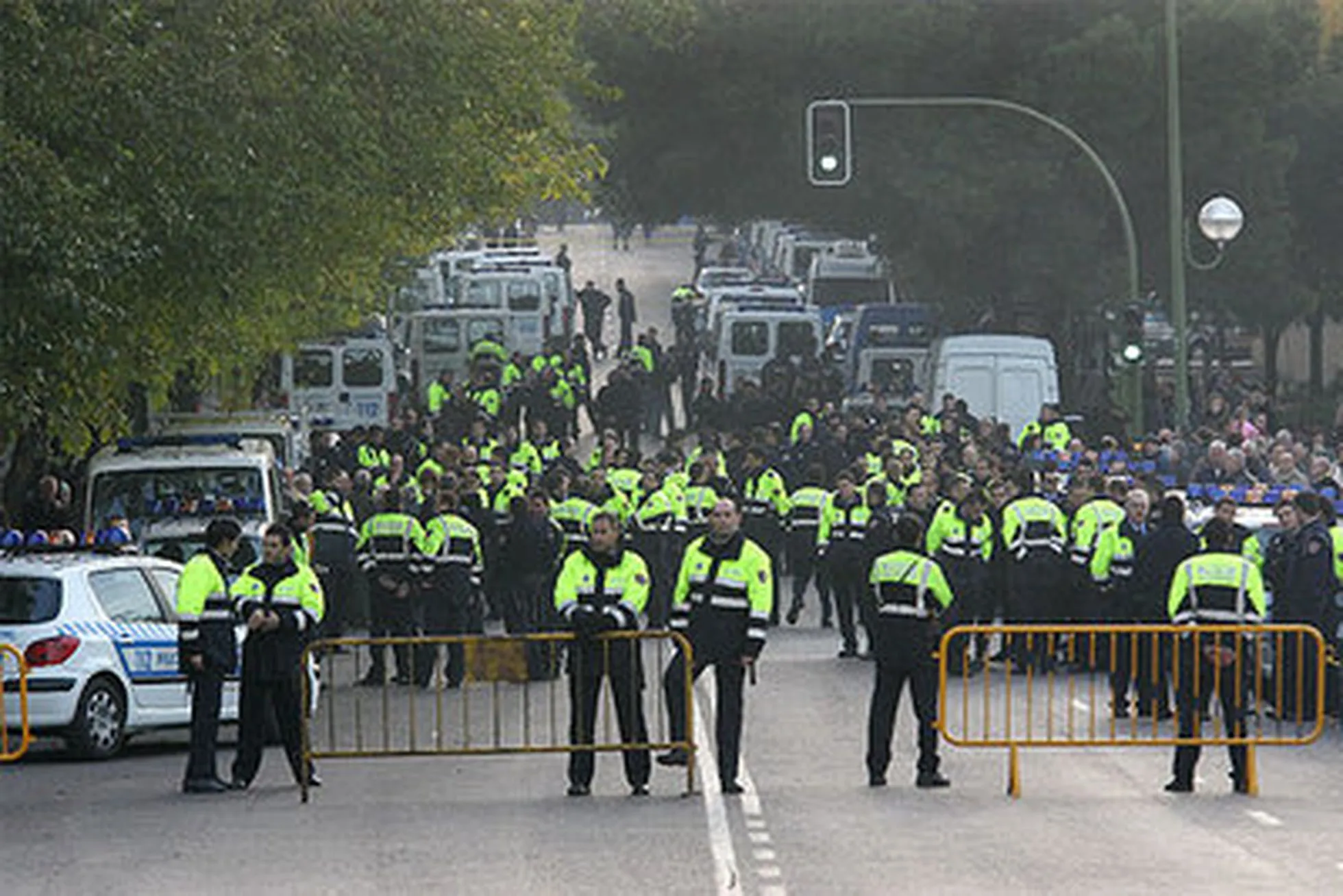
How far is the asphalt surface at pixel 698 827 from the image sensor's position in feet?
51.4

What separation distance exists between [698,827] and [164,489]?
38.8ft

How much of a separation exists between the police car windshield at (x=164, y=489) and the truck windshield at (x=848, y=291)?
3869 centimetres

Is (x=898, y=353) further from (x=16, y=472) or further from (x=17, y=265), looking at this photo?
(x=17, y=265)

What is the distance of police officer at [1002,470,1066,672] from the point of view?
27266mm

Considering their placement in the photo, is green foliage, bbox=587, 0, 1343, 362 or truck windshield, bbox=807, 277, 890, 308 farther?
truck windshield, bbox=807, 277, 890, 308

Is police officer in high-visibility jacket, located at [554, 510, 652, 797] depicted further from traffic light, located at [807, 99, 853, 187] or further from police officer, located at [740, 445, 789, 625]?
traffic light, located at [807, 99, 853, 187]

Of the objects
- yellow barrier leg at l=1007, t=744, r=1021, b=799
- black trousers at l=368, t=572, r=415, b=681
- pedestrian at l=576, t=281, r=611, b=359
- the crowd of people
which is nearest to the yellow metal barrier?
the crowd of people

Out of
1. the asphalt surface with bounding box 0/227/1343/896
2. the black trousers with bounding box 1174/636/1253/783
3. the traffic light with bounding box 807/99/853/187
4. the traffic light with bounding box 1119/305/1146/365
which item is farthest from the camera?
the traffic light with bounding box 807/99/853/187

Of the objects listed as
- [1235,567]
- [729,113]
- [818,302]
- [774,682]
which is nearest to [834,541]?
[774,682]

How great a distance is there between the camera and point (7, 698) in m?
21.1

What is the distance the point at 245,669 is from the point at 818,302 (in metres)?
47.3

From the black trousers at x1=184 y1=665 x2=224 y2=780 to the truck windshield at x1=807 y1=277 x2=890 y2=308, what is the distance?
47.1 meters

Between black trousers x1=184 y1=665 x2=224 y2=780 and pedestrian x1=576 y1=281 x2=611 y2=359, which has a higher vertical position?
pedestrian x1=576 y1=281 x2=611 y2=359

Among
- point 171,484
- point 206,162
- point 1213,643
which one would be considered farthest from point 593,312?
point 1213,643
